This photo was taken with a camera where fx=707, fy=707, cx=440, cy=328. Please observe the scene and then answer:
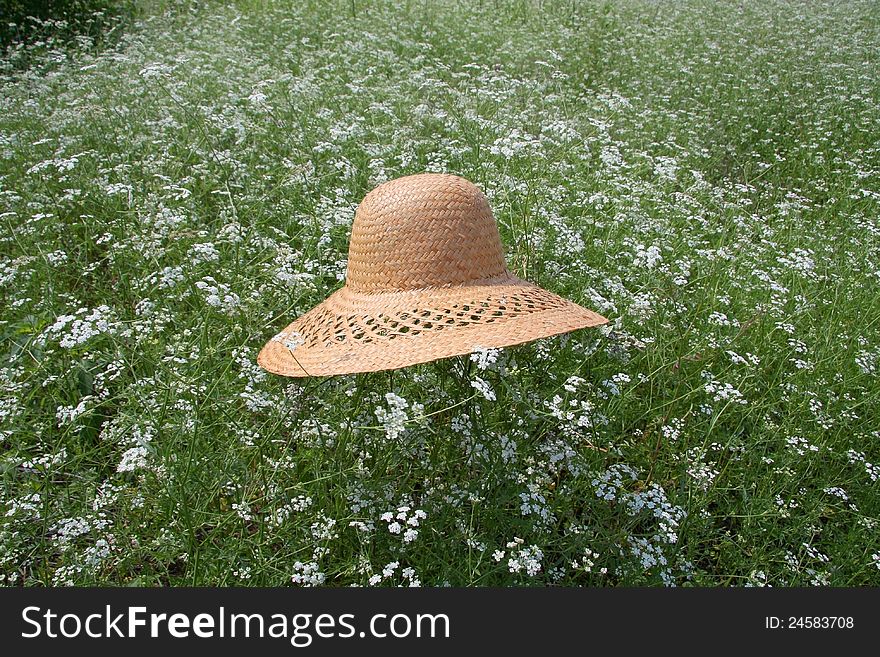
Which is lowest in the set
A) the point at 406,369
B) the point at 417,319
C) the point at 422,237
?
the point at 406,369

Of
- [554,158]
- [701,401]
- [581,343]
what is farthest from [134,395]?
[554,158]

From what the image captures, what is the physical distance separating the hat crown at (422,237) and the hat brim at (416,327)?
1.9 inches

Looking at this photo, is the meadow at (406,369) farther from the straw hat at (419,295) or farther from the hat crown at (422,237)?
the hat crown at (422,237)

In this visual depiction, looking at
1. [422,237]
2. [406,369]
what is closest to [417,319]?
[422,237]

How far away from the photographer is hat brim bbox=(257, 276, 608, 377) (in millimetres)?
2053

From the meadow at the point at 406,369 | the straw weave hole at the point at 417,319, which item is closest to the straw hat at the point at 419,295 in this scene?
the straw weave hole at the point at 417,319

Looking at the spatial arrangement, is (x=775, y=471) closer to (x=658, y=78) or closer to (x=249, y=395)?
Answer: (x=249, y=395)

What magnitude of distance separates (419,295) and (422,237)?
19 centimetres

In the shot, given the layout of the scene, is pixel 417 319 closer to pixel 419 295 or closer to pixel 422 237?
pixel 419 295

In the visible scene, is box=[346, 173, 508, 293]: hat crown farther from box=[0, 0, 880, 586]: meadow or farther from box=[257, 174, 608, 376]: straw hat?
box=[0, 0, 880, 586]: meadow

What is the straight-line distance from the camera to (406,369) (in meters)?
2.73

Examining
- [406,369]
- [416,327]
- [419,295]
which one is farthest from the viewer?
[406,369]

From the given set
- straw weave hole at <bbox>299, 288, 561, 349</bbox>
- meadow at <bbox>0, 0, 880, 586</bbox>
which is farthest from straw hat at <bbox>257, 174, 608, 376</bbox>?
meadow at <bbox>0, 0, 880, 586</bbox>

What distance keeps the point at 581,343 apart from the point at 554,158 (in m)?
2.02
